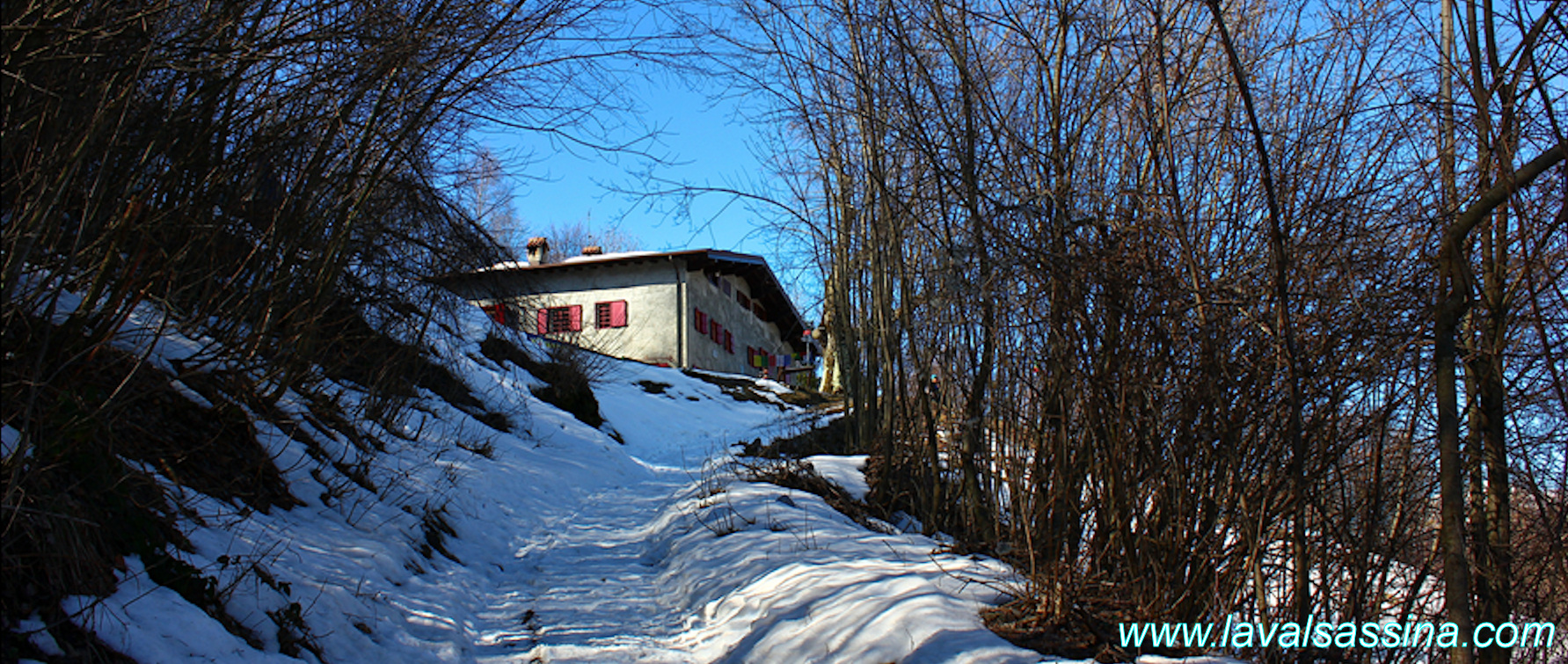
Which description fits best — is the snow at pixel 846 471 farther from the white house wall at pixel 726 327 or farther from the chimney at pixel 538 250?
the chimney at pixel 538 250

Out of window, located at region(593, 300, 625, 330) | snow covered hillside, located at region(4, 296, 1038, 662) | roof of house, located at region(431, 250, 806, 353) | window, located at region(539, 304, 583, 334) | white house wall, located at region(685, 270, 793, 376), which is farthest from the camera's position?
white house wall, located at region(685, 270, 793, 376)

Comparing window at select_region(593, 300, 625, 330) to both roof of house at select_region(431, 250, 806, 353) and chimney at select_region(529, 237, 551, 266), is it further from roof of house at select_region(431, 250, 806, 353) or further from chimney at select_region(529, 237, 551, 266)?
chimney at select_region(529, 237, 551, 266)

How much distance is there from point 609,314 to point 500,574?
20.7 m

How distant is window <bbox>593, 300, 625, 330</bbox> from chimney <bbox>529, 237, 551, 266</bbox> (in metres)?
2.29

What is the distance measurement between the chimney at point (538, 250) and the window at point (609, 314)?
2286mm

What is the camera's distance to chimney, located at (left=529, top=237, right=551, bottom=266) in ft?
84.5

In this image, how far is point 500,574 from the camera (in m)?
5.10

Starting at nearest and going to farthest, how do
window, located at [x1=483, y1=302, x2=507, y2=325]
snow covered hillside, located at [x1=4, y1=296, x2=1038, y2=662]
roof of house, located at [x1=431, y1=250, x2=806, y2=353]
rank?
1. snow covered hillside, located at [x1=4, y1=296, x2=1038, y2=662]
2. window, located at [x1=483, y1=302, x2=507, y2=325]
3. roof of house, located at [x1=431, y1=250, x2=806, y2=353]

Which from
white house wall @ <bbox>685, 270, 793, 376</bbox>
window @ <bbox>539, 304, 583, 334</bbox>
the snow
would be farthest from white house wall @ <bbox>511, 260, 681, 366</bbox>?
the snow

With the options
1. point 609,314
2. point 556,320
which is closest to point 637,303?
point 609,314

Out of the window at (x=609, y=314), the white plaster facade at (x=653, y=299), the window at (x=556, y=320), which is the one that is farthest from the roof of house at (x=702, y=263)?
the window at (x=556, y=320)

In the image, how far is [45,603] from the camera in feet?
8.06

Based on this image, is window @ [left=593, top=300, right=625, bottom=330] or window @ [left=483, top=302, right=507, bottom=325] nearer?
window @ [left=483, top=302, right=507, bottom=325]

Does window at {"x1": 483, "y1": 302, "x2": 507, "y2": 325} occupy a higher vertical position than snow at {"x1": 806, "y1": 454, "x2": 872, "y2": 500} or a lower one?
higher
